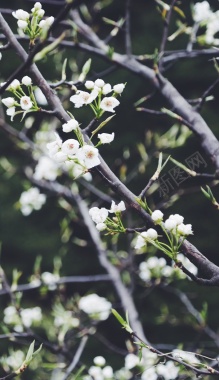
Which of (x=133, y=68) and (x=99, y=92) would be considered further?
(x=133, y=68)

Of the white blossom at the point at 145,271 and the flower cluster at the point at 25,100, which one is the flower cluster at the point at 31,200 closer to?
the white blossom at the point at 145,271

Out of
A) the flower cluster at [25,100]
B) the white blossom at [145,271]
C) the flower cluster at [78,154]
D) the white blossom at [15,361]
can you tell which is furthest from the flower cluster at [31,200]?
the flower cluster at [78,154]

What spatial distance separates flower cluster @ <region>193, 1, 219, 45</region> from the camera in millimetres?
2059

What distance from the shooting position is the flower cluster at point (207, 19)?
6.75 feet

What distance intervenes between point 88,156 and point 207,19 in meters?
1.29

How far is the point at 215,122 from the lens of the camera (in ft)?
15.3

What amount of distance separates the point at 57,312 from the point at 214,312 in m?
2.52

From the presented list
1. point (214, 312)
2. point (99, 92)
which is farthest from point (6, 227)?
point (99, 92)

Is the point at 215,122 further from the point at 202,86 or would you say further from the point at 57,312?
the point at 57,312

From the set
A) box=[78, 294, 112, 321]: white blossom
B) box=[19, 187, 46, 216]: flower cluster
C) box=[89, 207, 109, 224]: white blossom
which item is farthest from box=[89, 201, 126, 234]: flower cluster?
box=[19, 187, 46, 216]: flower cluster

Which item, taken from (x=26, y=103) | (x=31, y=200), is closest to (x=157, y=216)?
(x=26, y=103)

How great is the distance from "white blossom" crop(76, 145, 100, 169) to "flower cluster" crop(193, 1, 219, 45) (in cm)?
125

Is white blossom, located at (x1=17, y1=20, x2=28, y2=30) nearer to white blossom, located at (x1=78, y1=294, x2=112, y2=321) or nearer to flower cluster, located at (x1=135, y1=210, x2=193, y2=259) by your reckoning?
flower cluster, located at (x1=135, y1=210, x2=193, y2=259)

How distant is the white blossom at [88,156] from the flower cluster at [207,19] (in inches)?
49.0
